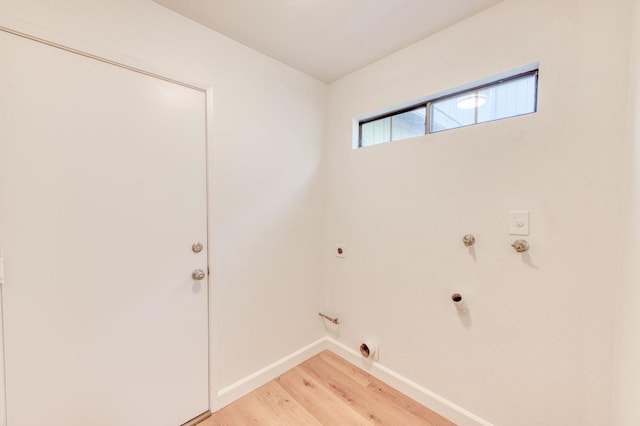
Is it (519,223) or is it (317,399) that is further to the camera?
(317,399)

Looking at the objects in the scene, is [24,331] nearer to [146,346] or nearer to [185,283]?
[146,346]

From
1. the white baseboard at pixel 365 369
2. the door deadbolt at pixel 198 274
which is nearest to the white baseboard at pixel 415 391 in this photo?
the white baseboard at pixel 365 369

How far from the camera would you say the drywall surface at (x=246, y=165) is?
1229mm

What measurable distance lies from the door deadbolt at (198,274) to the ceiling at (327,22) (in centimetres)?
144

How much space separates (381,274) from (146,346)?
148 cm

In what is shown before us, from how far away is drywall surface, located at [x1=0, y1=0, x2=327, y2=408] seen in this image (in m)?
1.23

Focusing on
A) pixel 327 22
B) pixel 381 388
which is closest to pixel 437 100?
pixel 327 22

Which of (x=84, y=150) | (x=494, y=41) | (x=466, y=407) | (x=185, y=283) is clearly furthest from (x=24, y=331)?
(x=494, y=41)

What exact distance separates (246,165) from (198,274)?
746 millimetres

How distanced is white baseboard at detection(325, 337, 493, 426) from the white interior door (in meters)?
1.11

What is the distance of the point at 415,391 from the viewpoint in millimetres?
1668

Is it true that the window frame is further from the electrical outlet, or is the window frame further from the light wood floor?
the light wood floor

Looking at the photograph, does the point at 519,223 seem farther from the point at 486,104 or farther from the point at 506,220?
the point at 486,104

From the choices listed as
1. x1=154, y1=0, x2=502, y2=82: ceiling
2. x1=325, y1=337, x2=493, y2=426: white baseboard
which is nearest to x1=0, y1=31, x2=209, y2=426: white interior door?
x1=154, y1=0, x2=502, y2=82: ceiling
